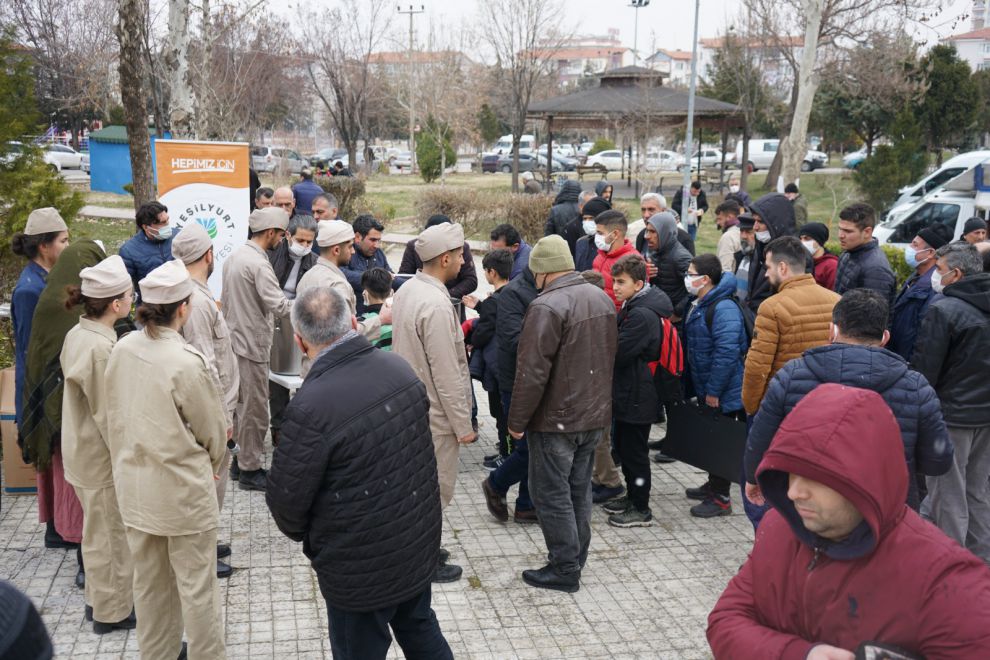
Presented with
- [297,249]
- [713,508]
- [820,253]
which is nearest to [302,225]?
[297,249]

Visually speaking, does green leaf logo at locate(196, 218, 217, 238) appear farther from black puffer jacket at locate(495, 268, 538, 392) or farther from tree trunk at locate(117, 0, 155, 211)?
black puffer jacket at locate(495, 268, 538, 392)

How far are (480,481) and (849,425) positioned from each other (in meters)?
4.89

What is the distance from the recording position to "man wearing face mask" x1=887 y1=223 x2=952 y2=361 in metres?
5.91

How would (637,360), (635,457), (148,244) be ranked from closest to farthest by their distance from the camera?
(637,360)
(635,457)
(148,244)

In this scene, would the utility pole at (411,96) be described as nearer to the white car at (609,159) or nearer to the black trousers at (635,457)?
the white car at (609,159)

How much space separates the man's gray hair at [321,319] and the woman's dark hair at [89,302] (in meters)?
1.25

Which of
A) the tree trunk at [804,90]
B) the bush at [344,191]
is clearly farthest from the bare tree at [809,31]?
the bush at [344,191]

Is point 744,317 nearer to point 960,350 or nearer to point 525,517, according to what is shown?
point 960,350

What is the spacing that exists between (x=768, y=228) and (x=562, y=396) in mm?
3415

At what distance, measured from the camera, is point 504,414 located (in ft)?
20.7

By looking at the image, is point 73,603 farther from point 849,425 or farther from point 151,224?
point 849,425

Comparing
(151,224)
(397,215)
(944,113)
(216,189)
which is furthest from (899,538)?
(944,113)

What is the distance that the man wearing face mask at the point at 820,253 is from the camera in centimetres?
698

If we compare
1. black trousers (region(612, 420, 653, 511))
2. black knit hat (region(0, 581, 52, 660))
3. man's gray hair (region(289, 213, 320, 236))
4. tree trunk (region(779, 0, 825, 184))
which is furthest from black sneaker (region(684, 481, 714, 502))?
tree trunk (region(779, 0, 825, 184))
